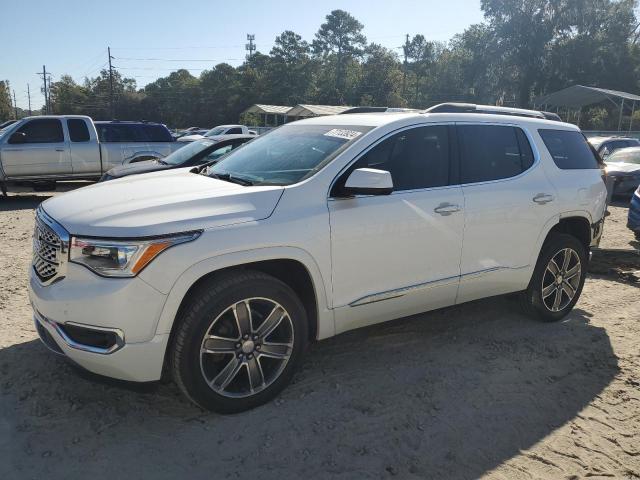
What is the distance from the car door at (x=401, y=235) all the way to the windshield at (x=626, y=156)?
1214cm

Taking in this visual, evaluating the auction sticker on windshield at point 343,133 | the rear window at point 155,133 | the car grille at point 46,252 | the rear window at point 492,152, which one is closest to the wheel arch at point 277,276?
the car grille at point 46,252

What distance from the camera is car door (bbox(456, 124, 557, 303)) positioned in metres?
3.99

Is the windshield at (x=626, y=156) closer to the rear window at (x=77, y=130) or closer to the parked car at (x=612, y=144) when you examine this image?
the parked car at (x=612, y=144)

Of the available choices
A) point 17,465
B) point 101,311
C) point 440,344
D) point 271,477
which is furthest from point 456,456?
point 17,465

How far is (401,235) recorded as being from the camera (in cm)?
355

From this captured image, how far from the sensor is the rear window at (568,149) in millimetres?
4676

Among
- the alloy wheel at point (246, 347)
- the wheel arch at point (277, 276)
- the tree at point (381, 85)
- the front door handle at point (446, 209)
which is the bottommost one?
the alloy wheel at point (246, 347)

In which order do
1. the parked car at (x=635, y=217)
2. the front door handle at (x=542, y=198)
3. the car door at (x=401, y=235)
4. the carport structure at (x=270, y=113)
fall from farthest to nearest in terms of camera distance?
the carport structure at (x=270, y=113), the parked car at (x=635, y=217), the front door handle at (x=542, y=198), the car door at (x=401, y=235)

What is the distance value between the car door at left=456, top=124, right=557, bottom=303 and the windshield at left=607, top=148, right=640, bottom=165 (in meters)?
11.2

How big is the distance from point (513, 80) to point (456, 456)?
61.5 metres

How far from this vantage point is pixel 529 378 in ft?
12.2

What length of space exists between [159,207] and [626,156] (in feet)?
47.2

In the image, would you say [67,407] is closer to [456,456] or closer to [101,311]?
[101,311]

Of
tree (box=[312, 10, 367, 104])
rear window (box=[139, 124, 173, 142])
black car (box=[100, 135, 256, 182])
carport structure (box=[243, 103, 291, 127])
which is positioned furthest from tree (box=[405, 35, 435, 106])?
black car (box=[100, 135, 256, 182])
